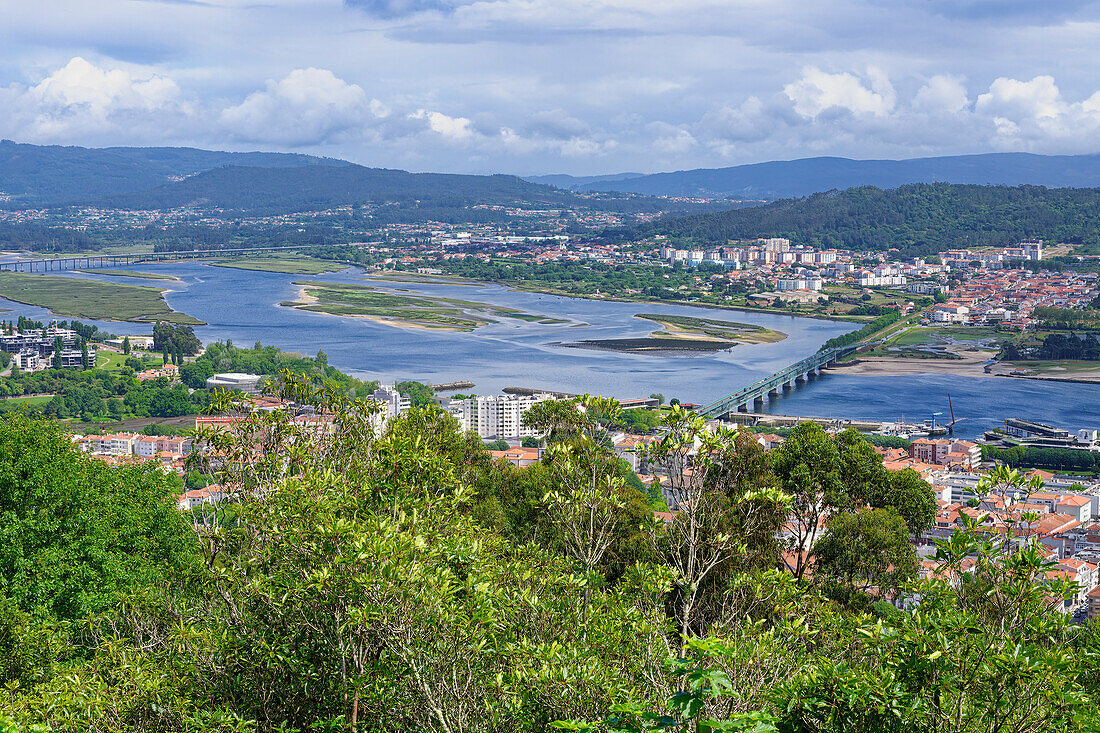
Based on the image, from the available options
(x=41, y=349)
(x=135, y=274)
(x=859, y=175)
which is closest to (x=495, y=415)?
(x=41, y=349)

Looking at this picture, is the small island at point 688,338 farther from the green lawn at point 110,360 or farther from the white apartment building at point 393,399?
the green lawn at point 110,360

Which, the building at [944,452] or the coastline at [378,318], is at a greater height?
the coastline at [378,318]

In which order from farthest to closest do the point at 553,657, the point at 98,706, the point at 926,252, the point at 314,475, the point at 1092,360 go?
the point at 926,252, the point at 1092,360, the point at 314,475, the point at 98,706, the point at 553,657

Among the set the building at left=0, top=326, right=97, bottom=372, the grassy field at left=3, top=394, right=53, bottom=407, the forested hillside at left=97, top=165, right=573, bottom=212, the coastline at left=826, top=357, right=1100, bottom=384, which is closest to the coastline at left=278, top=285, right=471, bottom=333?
the building at left=0, top=326, right=97, bottom=372

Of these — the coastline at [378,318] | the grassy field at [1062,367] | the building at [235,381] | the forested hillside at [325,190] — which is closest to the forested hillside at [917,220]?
the grassy field at [1062,367]

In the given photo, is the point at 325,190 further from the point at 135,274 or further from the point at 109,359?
the point at 109,359

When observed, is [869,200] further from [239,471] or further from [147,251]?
[239,471]

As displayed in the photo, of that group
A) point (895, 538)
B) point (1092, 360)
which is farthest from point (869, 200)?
point (895, 538)
